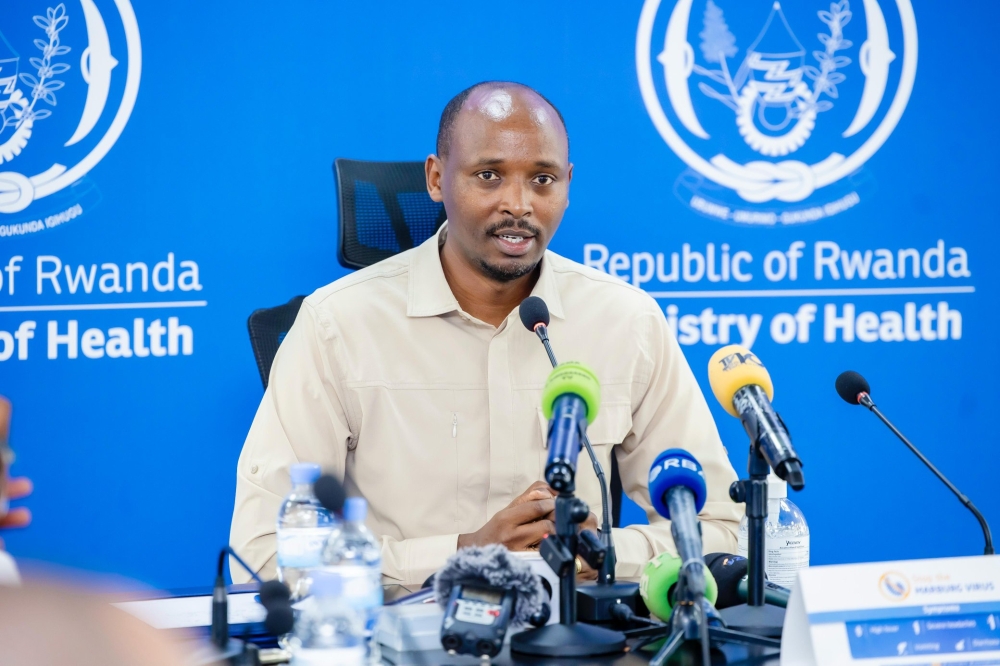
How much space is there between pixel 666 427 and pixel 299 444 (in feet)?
2.50

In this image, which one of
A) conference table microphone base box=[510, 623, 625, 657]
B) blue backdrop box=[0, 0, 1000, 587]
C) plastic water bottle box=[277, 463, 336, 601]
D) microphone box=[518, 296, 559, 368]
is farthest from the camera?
blue backdrop box=[0, 0, 1000, 587]

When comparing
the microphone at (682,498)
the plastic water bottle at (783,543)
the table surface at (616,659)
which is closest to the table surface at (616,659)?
the table surface at (616,659)

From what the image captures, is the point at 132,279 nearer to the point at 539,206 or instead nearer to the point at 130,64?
the point at 130,64

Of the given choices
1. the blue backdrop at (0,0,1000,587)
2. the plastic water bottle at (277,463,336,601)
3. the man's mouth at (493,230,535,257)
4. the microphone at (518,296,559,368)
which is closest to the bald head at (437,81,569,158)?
the man's mouth at (493,230,535,257)

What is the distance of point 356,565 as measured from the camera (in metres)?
1.41

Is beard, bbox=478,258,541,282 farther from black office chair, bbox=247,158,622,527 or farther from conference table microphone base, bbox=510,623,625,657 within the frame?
conference table microphone base, bbox=510,623,625,657

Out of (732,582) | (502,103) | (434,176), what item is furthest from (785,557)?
(434,176)

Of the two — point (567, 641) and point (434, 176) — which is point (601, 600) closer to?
point (567, 641)

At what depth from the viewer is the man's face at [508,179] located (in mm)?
2205

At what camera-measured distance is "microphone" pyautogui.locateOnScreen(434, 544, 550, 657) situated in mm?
1160

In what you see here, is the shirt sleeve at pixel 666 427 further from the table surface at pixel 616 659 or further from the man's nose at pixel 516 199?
the table surface at pixel 616 659

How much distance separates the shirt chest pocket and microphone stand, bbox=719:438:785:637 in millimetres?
790

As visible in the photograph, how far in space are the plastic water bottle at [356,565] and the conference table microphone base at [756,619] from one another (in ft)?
1.48

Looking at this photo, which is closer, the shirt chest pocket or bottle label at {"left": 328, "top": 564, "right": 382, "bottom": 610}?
bottle label at {"left": 328, "top": 564, "right": 382, "bottom": 610}
